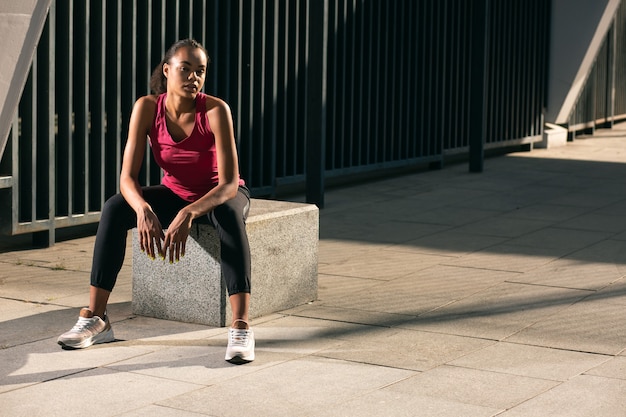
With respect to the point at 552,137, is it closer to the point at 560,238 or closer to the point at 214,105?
the point at 560,238

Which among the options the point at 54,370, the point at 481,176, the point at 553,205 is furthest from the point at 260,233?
the point at 481,176

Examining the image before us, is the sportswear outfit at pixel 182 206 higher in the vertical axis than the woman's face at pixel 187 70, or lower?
lower

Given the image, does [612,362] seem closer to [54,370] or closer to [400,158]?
[54,370]

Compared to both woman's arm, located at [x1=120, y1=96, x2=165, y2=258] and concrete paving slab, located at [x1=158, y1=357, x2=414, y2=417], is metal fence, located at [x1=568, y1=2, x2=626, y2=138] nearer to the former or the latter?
woman's arm, located at [x1=120, y1=96, x2=165, y2=258]

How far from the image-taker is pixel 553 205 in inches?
442

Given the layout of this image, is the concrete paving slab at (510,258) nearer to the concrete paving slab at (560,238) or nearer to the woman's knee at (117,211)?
the concrete paving slab at (560,238)

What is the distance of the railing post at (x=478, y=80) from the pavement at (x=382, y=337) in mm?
4050

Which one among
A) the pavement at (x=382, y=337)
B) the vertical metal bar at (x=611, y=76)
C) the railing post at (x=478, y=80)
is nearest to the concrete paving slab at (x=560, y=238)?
the pavement at (x=382, y=337)

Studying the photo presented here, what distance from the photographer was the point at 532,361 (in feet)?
17.6

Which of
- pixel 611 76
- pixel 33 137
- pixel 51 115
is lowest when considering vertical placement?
pixel 33 137

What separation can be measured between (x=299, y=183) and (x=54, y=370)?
7.32 metres

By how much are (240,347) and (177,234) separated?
0.61m

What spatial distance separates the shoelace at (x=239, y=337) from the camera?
5.29 m

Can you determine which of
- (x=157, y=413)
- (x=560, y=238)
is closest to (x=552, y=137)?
(x=560, y=238)
